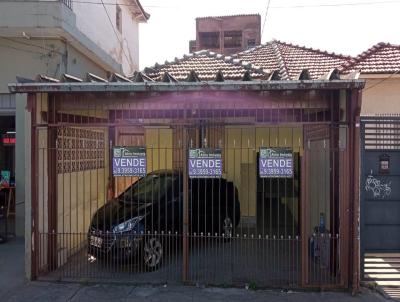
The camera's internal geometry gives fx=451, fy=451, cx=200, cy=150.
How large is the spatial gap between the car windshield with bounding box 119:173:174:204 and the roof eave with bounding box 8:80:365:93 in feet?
7.20

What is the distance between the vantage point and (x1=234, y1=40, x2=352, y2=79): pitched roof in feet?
35.8

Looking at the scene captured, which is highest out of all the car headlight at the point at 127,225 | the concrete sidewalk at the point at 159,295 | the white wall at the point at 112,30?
the white wall at the point at 112,30

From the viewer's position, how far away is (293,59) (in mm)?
12203

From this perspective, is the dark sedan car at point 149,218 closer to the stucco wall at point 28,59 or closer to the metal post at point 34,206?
Answer: the metal post at point 34,206

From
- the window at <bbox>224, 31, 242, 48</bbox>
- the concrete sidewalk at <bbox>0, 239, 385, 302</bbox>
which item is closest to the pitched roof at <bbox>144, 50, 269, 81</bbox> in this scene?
the concrete sidewalk at <bbox>0, 239, 385, 302</bbox>

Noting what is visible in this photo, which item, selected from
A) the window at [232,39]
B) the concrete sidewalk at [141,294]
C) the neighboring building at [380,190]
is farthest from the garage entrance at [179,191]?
the window at [232,39]

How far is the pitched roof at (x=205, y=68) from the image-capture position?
404 inches

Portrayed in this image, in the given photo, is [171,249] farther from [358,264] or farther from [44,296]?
[358,264]

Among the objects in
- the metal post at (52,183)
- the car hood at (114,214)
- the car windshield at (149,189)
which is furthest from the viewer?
the car windshield at (149,189)

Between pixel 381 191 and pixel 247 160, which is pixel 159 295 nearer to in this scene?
pixel 381 191

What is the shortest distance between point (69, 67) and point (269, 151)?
5990 mm

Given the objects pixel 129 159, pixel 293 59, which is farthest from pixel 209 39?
pixel 129 159

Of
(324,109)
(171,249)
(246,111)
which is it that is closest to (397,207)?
(324,109)

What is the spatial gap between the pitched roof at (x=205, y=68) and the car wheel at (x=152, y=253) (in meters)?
4.28
